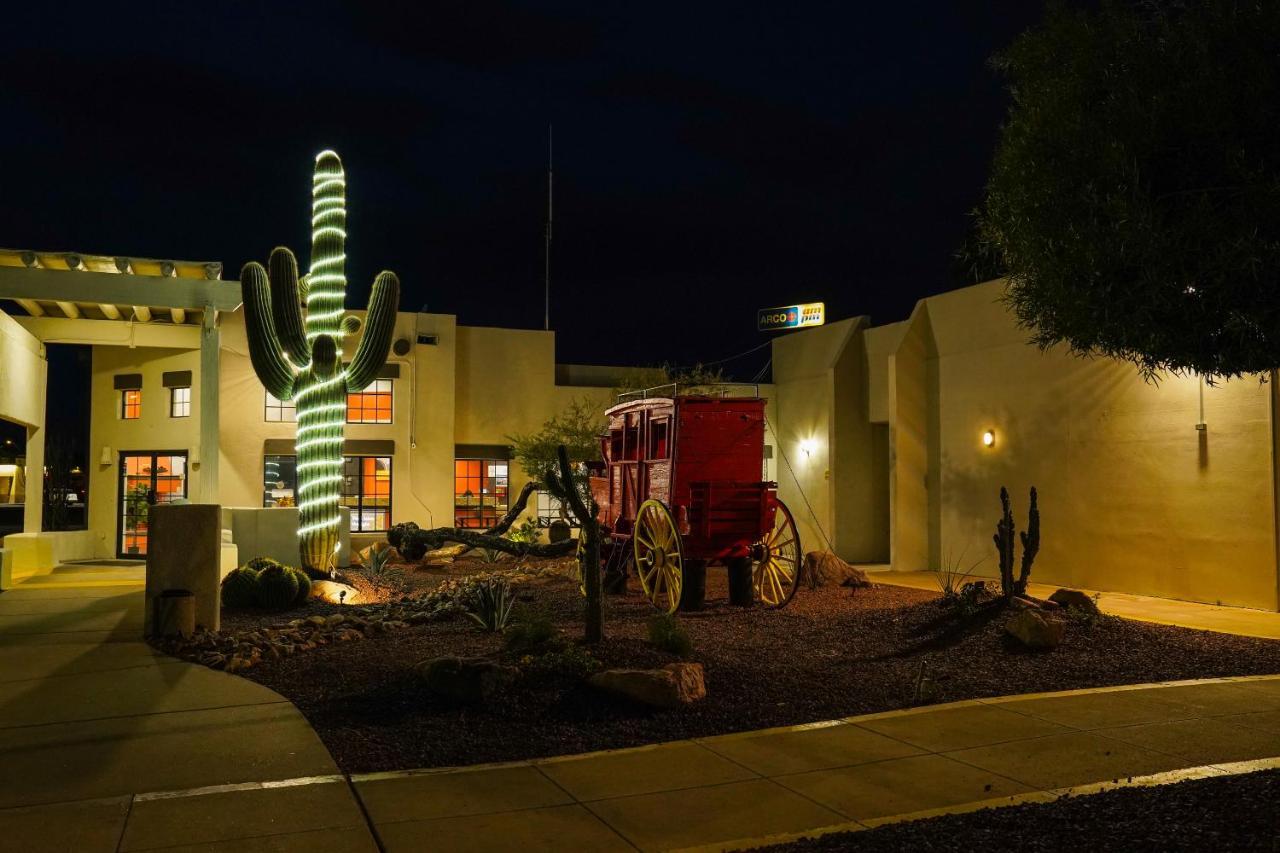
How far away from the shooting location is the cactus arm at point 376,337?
16.0 metres

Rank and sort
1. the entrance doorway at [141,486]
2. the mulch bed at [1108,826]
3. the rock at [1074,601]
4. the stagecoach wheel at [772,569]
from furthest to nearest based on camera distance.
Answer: the entrance doorway at [141,486] → the stagecoach wheel at [772,569] → the rock at [1074,601] → the mulch bed at [1108,826]

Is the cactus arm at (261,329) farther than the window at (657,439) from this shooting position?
Yes

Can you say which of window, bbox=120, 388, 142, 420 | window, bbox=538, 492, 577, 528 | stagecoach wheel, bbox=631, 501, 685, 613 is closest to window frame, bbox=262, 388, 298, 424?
window, bbox=120, 388, 142, 420

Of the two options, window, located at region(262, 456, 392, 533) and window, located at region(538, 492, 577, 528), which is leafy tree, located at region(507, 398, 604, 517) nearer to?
window, located at region(538, 492, 577, 528)

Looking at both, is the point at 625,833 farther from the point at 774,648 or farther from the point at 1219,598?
the point at 1219,598

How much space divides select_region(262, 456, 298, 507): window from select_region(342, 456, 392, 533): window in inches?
46.3

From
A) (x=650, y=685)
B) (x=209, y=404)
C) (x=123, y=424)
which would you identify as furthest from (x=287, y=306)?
(x=650, y=685)

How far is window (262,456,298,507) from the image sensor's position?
931 inches

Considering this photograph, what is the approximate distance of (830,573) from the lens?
53.5ft

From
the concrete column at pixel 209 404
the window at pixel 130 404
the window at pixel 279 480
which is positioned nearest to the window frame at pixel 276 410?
the window at pixel 279 480

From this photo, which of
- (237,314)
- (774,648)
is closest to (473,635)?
(774,648)

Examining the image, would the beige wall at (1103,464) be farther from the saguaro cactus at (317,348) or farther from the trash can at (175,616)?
the trash can at (175,616)

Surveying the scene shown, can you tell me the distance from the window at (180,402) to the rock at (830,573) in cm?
1395

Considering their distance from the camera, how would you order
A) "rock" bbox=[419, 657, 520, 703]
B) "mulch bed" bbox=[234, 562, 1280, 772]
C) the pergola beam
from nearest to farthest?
"mulch bed" bbox=[234, 562, 1280, 772], "rock" bbox=[419, 657, 520, 703], the pergola beam
